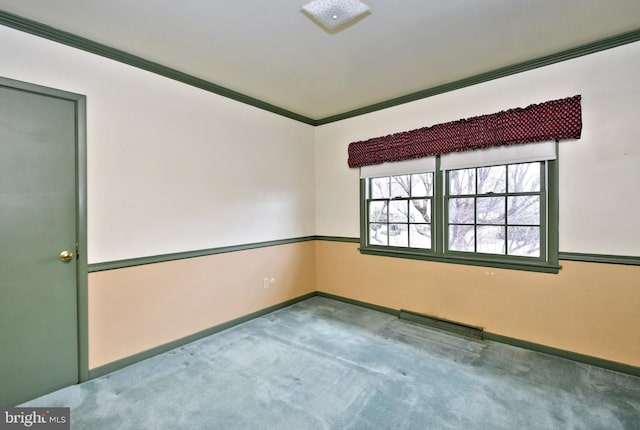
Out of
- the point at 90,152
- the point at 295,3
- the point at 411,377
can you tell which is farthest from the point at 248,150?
the point at 411,377

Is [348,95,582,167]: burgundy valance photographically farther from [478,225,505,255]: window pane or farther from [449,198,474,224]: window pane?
[478,225,505,255]: window pane

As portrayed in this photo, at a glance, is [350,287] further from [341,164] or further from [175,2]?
[175,2]

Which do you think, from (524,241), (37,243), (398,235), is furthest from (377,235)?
(37,243)

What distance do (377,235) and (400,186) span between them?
707 millimetres

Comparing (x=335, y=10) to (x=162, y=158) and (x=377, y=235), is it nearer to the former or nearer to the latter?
(x=162, y=158)

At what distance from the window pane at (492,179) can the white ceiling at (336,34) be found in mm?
987

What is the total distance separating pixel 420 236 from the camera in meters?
3.53

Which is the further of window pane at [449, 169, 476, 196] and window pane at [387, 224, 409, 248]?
window pane at [387, 224, 409, 248]

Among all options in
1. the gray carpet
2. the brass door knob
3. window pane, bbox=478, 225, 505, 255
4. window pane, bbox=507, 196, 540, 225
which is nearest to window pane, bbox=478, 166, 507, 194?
window pane, bbox=507, 196, 540, 225

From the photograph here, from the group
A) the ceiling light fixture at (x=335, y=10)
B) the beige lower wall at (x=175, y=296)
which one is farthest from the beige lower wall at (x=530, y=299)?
the ceiling light fixture at (x=335, y=10)

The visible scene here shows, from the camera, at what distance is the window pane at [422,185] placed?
3451mm

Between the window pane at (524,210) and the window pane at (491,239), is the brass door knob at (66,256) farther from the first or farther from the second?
the window pane at (524,210)

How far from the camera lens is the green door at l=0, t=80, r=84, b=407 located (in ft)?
6.63

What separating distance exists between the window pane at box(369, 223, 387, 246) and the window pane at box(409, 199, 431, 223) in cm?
41
